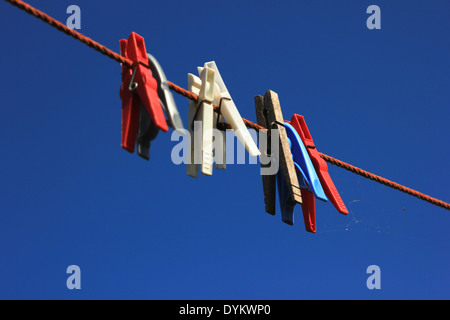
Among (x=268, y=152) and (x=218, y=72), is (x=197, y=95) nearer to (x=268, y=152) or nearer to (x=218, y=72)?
(x=218, y=72)

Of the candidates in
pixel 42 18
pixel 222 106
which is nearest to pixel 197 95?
pixel 222 106

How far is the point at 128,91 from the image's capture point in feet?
10.5

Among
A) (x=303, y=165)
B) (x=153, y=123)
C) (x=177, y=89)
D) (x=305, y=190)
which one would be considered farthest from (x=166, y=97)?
(x=305, y=190)

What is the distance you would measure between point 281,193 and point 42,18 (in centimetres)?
162

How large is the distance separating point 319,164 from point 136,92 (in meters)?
1.28

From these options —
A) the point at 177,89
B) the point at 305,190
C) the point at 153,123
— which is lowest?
the point at 305,190

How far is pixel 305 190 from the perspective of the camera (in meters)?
3.87

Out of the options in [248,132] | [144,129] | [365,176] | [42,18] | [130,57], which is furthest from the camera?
[365,176]

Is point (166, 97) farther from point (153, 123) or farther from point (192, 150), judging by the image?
point (192, 150)

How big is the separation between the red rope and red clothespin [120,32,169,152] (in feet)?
0.23

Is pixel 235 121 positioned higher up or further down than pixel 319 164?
higher up

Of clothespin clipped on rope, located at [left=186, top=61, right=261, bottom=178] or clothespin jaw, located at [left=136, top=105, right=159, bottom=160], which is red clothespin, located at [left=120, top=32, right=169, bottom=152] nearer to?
clothespin jaw, located at [left=136, top=105, right=159, bottom=160]

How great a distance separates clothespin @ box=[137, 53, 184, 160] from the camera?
118 inches

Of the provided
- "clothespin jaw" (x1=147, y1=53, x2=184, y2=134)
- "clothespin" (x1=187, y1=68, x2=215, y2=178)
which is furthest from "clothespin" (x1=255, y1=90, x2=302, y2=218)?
"clothespin jaw" (x1=147, y1=53, x2=184, y2=134)
